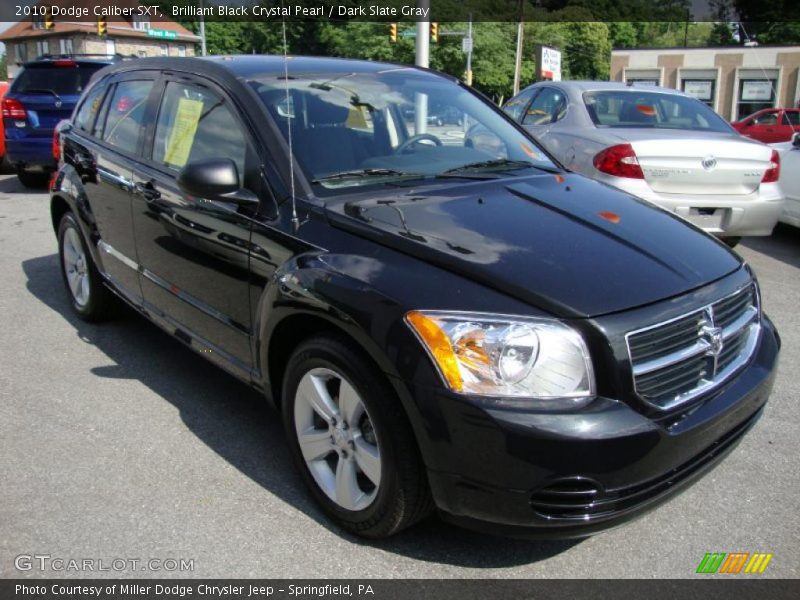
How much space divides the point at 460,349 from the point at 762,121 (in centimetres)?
2224

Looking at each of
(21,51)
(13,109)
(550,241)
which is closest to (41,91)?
Answer: (13,109)

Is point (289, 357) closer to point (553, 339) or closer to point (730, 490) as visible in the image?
point (553, 339)

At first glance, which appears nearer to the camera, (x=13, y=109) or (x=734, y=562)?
(x=734, y=562)

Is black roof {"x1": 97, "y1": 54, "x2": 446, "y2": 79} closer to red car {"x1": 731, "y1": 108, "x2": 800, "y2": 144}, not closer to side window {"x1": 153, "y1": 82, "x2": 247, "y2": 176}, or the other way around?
side window {"x1": 153, "y1": 82, "x2": 247, "y2": 176}

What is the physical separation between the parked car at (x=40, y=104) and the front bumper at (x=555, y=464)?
33.2 ft

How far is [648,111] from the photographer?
7055 millimetres

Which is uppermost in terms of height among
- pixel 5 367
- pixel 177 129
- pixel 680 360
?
pixel 177 129

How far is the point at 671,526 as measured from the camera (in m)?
2.82

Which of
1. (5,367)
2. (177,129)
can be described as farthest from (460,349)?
(5,367)

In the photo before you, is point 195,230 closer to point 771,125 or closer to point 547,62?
point 771,125

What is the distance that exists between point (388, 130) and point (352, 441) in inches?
61.5

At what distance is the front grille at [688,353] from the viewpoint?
2.32 metres

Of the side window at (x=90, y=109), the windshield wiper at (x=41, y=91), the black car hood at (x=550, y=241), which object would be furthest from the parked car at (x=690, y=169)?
the windshield wiper at (x=41, y=91)

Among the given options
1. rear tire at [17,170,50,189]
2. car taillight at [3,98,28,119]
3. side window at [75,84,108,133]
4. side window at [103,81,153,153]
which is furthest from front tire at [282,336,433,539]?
rear tire at [17,170,50,189]
